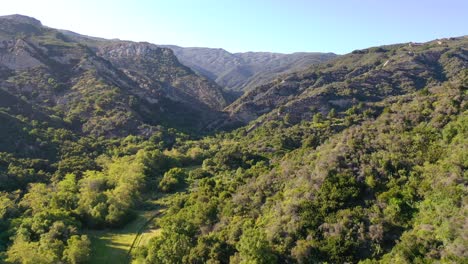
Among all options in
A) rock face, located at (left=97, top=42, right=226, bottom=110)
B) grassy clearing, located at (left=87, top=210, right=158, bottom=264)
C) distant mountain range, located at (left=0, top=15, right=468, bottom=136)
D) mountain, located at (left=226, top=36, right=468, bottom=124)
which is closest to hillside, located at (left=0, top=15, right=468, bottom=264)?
grassy clearing, located at (left=87, top=210, right=158, bottom=264)

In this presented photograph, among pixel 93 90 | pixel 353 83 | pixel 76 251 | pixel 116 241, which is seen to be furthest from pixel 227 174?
pixel 353 83

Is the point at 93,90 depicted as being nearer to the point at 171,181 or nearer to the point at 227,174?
the point at 171,181

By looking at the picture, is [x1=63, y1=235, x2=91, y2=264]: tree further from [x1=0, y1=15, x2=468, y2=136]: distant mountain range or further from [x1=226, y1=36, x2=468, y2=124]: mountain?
[x1=226, y1=36, x2=468, y2=124]: mountain

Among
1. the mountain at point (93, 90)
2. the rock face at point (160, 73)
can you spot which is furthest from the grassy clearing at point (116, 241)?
the rock face at point (160, 73)

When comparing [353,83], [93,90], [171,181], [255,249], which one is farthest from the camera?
[353,83]

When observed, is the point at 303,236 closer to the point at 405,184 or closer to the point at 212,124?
the point at 405,184
